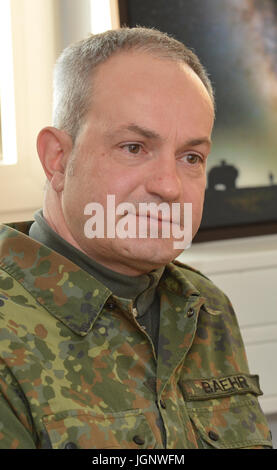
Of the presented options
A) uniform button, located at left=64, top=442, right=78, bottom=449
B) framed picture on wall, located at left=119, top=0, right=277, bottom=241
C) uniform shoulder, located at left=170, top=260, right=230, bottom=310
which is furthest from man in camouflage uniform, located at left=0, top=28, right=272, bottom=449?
framed picture on wall, located at left=119, top=0, right=277, bottom=241

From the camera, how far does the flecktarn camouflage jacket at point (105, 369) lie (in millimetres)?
912

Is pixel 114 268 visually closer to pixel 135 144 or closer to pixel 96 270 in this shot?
pixel 96 270

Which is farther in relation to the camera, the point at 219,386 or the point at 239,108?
the point at 239,108

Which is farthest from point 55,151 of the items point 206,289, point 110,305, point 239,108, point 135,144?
point 239,108

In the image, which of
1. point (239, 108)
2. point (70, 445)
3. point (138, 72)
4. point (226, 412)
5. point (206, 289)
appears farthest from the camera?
point (239, 108)

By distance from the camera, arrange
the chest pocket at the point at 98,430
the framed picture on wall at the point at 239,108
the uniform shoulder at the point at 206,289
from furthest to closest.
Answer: the framed picture on wall at the point at 239,108 < the uniform shoulder at the point at 206,289 < the chest pocket at the point at 98,430

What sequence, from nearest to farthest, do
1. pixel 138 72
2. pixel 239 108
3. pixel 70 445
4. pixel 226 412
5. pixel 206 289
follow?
pixel 70 445 → pixel 138 72 → pixel 226 412 → pixel 206 289 → pixel 239 108

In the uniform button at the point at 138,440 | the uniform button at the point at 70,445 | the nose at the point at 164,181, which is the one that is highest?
the nose at the point at 164,181

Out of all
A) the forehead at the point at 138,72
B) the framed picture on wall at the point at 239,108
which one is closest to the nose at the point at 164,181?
the forehead at the point at 138,72

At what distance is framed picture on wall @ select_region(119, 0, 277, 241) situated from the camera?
1.75 m

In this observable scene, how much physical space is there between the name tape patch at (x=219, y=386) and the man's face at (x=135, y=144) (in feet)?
0.60

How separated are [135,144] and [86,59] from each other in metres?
0.14

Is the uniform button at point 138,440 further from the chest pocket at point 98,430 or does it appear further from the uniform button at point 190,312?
the uniform button at point 190,312

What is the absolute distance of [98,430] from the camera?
3.08ft
